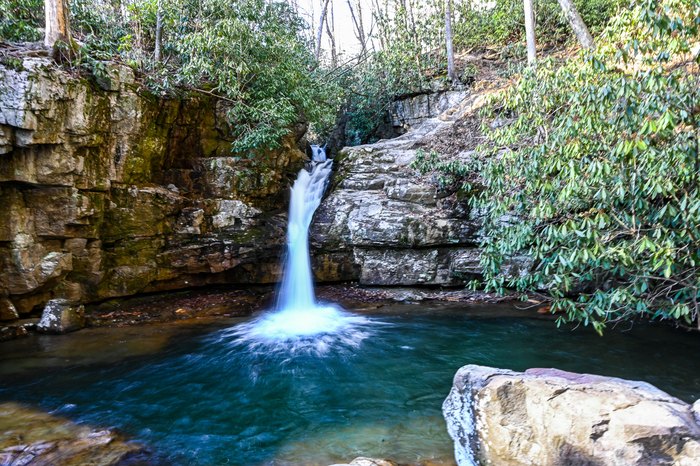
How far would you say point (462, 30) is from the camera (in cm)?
1878

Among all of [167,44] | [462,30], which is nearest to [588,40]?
[462,30]

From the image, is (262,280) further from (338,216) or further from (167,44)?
(167,44)

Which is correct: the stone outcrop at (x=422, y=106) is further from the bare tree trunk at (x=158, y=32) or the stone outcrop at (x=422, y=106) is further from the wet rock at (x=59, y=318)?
the wet rock at (x=59, y=318)

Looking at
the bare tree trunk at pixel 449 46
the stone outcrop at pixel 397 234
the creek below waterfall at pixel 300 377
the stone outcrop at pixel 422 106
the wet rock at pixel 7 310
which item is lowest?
the creek below waterfall at pixel 300 377

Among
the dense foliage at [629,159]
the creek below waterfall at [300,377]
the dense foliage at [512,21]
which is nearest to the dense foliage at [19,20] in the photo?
the creek below waterfall at [300,377]

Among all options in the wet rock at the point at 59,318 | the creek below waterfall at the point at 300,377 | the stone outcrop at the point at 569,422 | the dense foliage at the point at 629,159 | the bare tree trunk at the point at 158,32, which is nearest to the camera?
the stone outcrop at the point at 569,422

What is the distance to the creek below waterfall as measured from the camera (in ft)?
15.9

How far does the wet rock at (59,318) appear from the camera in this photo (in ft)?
28.6

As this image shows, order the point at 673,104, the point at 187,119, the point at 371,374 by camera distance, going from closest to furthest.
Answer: the point at 673,104, the point at 371,374, the point at 187,119

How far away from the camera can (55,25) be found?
29.2 feet

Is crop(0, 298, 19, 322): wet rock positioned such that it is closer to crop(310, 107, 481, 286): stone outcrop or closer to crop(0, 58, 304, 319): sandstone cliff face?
crop(0, 58, 304, 319): sandstone cliff face

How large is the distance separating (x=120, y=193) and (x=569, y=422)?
400 inches

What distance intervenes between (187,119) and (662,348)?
11.9 meters

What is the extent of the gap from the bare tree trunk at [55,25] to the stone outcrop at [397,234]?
729 centimetres
